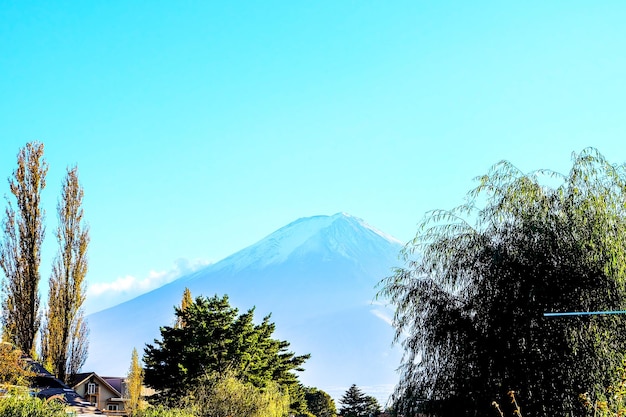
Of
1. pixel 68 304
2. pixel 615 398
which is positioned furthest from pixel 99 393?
pixel 615 398

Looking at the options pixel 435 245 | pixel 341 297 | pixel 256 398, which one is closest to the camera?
pixel 435 245

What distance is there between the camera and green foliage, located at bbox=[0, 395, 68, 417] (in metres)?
7.86

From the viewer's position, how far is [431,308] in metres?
12.5

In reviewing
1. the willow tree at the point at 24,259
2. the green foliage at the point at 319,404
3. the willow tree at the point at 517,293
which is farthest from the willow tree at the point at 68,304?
the green foliage at the point at 319,404

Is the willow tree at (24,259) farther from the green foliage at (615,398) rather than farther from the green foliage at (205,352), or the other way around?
the green foliage at (615,398)

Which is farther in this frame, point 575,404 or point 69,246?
point 69,246

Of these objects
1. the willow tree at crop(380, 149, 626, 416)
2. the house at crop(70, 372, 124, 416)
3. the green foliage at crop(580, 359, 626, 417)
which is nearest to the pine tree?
the house at crop(70, 372, 124, 416)

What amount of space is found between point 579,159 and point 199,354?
1808 cm

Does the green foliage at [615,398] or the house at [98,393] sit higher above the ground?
the house at [98,393]

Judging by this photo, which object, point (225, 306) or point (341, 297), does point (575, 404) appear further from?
point (341, 297)

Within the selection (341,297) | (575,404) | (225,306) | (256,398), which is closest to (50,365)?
(225,306)

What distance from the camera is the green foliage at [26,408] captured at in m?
7.86

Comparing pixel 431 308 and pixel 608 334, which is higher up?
pixel 431 308

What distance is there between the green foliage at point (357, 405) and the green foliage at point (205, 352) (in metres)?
27.0
